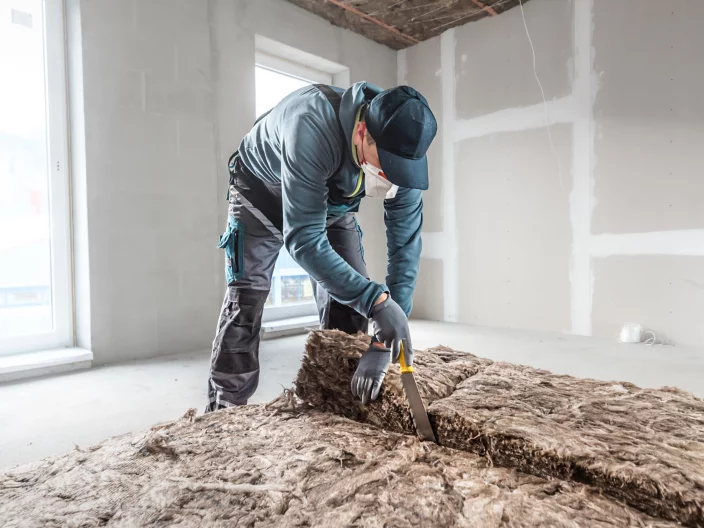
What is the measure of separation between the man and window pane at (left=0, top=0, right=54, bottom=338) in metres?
1.64

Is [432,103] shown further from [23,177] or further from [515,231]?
[23,177]

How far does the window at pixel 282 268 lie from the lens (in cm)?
375

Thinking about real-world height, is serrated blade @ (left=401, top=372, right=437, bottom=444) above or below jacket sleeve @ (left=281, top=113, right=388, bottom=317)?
below

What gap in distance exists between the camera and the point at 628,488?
67 centimetres

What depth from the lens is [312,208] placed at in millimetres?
1258

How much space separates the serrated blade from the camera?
0.92 metres

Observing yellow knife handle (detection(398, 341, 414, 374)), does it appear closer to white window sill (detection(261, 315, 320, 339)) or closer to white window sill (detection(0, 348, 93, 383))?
Result: white window sill (detection(0, 348, 93, 383))

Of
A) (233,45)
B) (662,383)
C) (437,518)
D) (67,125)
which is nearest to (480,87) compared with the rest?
(233,45)

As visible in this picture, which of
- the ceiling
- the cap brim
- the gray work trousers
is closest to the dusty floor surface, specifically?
the cap brim

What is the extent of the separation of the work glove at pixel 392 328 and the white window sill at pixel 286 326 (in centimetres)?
223

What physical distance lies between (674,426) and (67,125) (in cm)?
311

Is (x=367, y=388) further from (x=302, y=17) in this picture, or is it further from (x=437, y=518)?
(x=302, y=17)

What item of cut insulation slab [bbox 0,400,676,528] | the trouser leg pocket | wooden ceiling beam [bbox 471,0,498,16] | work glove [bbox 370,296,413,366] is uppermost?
wooden ceiling beam [bbox 471,0,498,16]

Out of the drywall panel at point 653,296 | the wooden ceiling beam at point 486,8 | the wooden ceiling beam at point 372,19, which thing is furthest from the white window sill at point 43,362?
the wooden ceiling beam at point 486,8
